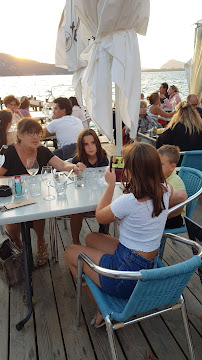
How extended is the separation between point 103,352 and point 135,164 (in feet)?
3.90

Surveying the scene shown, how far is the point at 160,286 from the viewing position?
1.26m

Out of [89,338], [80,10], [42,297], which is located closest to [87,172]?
[42,297]

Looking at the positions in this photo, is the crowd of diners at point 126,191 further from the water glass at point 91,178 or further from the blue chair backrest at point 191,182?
the water glass at point 91,178

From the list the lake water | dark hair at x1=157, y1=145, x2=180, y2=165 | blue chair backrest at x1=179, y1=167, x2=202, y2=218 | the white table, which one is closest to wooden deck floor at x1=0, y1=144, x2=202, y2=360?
the white table

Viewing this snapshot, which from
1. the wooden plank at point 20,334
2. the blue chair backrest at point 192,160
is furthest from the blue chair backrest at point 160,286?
the blue chair backrest at point 192,160

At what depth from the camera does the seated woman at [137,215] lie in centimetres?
150

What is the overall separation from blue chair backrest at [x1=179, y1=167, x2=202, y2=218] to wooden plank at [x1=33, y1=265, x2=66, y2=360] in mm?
1314

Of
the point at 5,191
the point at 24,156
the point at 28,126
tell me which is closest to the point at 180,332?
the point at 5,191

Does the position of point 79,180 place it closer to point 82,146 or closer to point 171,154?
point 82,146

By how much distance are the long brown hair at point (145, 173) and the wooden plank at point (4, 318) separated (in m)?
1.29

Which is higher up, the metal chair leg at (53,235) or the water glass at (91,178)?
the water glass at (91,178)

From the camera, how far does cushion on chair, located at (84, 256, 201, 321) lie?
1180 mm

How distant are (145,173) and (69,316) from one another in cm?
125

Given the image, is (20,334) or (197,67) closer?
(20,334)
